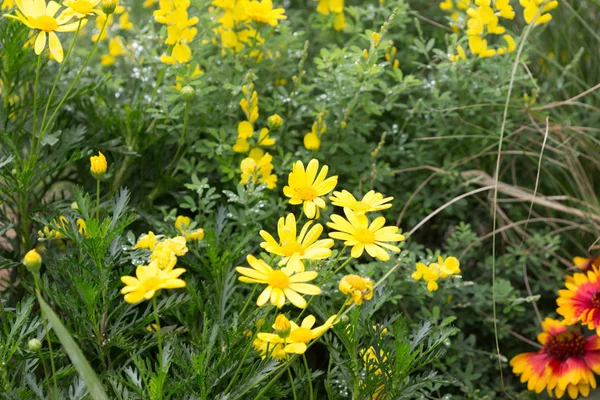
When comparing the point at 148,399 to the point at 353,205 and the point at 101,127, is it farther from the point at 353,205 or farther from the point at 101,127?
the point at 101,127

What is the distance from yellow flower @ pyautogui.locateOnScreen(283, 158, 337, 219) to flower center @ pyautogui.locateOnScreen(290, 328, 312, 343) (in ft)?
0.60

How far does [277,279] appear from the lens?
99 cm

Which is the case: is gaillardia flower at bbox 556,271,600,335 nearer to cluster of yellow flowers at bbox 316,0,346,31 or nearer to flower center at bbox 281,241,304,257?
flower center at bbox 281,241,304,257

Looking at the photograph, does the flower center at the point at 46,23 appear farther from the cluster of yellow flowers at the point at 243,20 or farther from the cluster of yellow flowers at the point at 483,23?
the cluster of yellow flowers at the point at 483,23

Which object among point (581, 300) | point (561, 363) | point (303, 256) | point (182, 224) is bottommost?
point (561, 363)

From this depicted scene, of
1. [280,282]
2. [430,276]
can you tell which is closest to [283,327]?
[280,282]

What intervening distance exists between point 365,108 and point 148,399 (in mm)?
831

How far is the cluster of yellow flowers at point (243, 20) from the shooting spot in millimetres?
1590

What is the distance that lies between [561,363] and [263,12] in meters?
0.93

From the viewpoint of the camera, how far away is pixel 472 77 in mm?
1801

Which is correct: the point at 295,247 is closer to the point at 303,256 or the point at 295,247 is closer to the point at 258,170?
the point at 303,256

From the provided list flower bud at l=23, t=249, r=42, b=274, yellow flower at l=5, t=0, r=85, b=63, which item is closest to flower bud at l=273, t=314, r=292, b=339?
flower bud at l=23, t=249, r=42, b=274

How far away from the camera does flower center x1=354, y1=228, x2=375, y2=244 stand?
1.11 m

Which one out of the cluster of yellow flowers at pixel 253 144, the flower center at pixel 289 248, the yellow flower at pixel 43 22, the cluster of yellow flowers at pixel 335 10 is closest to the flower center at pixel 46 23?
the yellow flower at pixel 43 22
